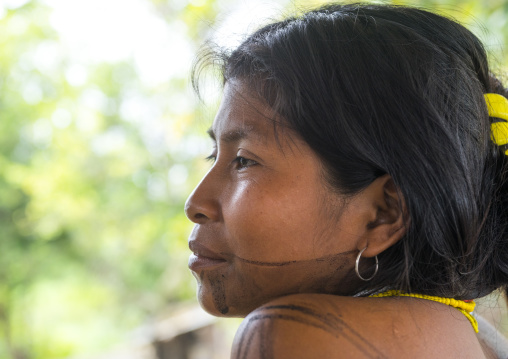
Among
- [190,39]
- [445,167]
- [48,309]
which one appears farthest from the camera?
[48,309]

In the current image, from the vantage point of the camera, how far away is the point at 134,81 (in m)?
7.74

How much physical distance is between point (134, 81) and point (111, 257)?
3.49m

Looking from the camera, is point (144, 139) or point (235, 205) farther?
point (144, 139)

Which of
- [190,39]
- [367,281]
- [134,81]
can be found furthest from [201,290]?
[134,81]

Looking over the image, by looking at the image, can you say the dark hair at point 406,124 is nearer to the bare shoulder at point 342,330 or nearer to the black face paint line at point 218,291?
the bare shoulder at point 342,330

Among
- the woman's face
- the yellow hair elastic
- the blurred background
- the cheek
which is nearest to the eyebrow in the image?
the woman's face

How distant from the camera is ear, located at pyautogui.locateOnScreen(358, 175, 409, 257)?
111cm

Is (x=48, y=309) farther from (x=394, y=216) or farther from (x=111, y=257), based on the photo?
(x=394, y=216)

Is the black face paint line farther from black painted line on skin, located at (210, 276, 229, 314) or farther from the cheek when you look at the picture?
the cheek

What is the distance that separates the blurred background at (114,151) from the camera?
19.2ft

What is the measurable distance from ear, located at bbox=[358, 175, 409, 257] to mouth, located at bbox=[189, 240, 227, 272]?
31 cm

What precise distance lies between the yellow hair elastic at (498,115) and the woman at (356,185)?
2.1 inches

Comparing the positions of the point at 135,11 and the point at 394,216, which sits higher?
the point at 135,11

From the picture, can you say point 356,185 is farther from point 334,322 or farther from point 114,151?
point 114,151
